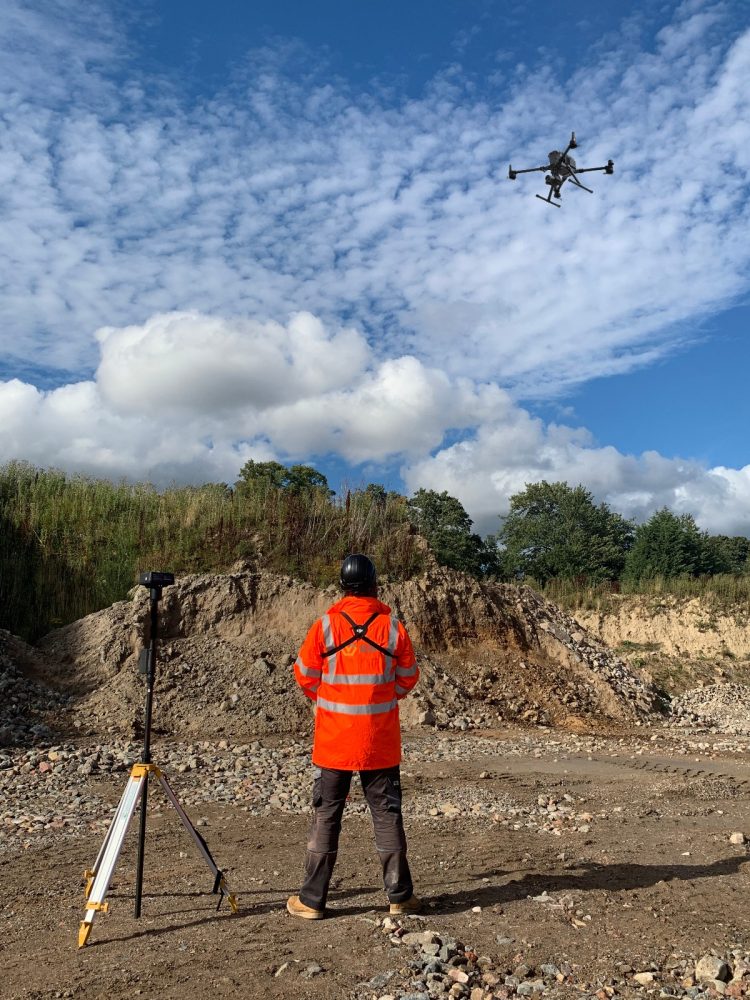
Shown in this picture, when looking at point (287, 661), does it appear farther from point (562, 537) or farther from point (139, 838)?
point (562, 537)

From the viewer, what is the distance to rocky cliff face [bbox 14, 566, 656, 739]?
1277cm

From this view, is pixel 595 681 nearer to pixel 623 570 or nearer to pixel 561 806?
pixel 561 806

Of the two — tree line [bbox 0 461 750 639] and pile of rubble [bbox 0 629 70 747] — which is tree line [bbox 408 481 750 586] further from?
pile of rubble [bbox 0 629 70 747]

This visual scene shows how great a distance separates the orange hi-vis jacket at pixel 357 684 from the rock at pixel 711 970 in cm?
186

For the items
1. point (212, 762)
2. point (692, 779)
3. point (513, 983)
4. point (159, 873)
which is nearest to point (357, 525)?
point (212, 762)

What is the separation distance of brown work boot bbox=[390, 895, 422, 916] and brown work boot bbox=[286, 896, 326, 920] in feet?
1.40

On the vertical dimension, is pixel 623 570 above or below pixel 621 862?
above

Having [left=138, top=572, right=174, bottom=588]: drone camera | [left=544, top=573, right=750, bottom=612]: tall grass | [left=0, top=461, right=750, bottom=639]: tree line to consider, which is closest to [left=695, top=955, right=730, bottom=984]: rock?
[left=138, top=572, right=174, bottom=588]: drone camera

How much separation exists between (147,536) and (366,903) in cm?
1290

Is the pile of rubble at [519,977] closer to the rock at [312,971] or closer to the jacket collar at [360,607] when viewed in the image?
the rock at [312,971]

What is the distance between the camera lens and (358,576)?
4.82m

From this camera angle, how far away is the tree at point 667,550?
1724 inches

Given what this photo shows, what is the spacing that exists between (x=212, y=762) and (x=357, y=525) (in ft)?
28.4

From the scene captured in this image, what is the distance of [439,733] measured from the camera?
1290 centimetres
